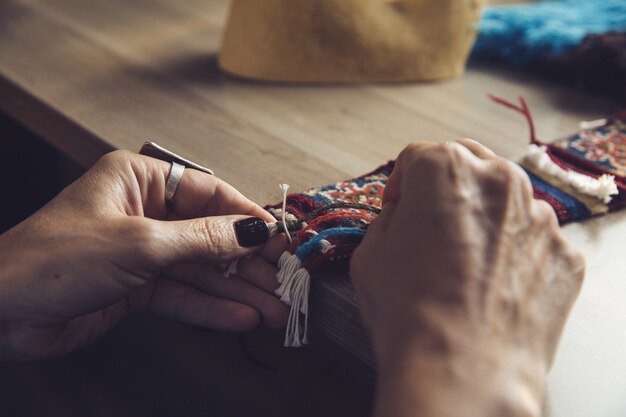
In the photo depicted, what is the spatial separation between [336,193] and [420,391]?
11.6 inches

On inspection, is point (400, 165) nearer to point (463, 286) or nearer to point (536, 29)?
point (463, 286)

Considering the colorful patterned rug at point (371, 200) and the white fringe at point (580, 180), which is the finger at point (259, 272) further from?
the white fringe at point (580, 180)

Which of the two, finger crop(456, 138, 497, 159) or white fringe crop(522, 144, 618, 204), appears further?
white fringe crop(522, 144, 618, 204)

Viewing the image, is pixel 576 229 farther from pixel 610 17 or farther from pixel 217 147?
pixel 610 17

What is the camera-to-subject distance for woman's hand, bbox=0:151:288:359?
0.51 meters

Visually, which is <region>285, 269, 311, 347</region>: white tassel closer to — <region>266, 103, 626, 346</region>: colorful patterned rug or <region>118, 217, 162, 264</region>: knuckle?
<region>266, 103, 626, 346</region>: colorful patterned rug

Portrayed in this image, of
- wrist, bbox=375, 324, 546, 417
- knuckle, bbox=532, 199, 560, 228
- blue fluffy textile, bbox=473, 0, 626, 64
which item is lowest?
wrist, bbox=375, 324, 546, 417

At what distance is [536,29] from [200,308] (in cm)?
81

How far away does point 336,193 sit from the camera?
0.65 meters

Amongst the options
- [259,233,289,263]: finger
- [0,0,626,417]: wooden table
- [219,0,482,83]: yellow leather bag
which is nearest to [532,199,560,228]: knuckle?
[0,0,626,417]: wooden table

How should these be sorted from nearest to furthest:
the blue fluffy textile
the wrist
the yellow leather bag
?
the wrist < the yellow leather bag < the blue fluffy textile

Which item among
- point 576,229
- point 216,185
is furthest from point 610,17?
point 216,185

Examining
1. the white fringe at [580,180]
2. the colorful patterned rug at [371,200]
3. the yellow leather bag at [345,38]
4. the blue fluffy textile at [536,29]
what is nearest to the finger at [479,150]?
the colorful patterned rug at [371,200]

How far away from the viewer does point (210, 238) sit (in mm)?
525
